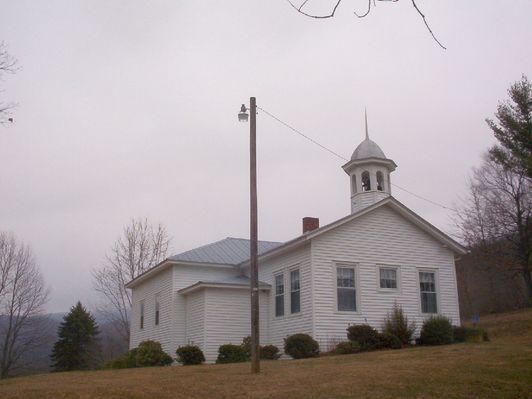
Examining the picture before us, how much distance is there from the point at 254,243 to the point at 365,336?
315 inches

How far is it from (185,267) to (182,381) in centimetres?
1543

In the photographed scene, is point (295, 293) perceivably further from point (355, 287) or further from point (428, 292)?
point (428, 292)

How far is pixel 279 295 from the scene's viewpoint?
2647 cm

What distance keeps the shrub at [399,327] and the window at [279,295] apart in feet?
14.4

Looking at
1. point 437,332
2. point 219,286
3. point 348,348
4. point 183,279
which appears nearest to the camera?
point 348,348

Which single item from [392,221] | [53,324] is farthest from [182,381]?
[53,324]

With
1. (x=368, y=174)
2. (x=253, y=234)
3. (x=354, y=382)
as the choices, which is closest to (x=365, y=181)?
(x=368, y=174)

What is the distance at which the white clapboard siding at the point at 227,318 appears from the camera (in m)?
26.6

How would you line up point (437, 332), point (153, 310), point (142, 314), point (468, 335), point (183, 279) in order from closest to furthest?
point (437, 332) < point (468, 335) < point (183, 279) < point (153, 310) < point (142, 314)

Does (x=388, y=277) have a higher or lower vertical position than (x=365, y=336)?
higher

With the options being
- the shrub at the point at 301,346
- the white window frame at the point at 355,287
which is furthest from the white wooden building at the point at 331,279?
the shrub at the point at 301,346

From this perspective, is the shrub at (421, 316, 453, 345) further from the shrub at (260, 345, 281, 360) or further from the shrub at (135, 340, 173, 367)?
the shrub at (135, 340, 173, 367)

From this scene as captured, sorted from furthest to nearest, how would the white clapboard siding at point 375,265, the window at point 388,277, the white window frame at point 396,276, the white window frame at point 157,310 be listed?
the white window frame at point 157,310 < the window at point 388,277 < the white window frame at point 396,276 < the white clapboard siding at point 375,265

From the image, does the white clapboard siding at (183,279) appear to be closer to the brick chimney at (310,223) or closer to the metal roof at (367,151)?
the brick chimney at (310,223)
